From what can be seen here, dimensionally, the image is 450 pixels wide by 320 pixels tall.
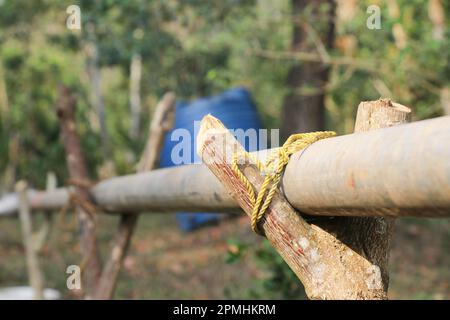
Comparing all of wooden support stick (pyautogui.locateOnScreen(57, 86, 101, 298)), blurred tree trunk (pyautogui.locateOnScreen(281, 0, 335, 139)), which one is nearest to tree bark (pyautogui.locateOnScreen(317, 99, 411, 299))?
wooden support stick (pyautogui.locateOnScreen(57, 86, 101, 298))

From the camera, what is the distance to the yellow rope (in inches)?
73.7

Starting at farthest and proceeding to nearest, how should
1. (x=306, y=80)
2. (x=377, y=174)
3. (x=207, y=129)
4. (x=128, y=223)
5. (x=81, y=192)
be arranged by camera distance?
(x=306, y=80) < (x=81, y=192) < (x=128, y=223) < (x=207, y=129) < (x=377, y=174)

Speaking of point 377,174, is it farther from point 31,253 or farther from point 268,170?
point 31,253

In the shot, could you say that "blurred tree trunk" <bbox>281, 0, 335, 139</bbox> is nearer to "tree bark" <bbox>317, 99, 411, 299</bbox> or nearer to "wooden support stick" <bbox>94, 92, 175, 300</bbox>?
"wooden support stick" <bbox>94, 92, 175, 300</bbox>

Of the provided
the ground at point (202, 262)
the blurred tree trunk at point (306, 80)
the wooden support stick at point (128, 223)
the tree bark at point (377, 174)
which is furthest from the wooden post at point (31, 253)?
the blurred tree trunk at point (306, 80)

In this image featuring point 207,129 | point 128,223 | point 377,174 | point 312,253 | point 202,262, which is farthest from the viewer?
point 202,262

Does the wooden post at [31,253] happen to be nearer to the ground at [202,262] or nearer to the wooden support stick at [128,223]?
A: the ground at [202,262]

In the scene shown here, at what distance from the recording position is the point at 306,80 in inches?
322

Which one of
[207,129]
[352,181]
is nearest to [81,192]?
[207,129]

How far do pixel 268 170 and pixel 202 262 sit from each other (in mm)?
5858

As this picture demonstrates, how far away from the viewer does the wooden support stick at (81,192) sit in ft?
13.8

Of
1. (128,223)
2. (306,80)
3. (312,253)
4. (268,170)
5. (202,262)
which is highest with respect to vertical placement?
(268,170)

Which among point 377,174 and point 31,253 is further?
point 31,253

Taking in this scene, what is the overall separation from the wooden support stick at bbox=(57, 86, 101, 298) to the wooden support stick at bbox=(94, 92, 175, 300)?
0.49 feet
